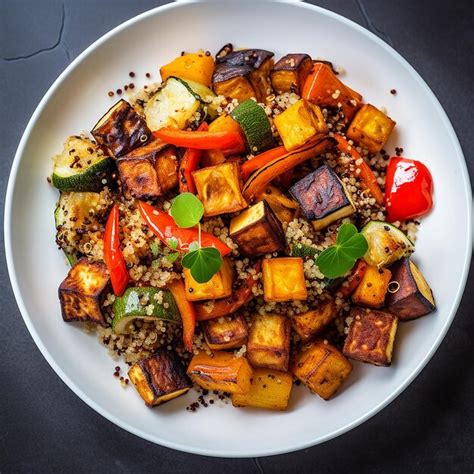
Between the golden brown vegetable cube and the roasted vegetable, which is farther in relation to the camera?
the roasted vegetable

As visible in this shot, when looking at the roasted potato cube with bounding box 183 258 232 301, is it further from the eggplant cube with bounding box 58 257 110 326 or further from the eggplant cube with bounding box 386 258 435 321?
the eggplant cube with bounding box 386 258 435 321

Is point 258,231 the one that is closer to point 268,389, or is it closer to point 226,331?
point 226,331

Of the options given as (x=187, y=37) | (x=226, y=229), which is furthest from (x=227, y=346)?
(x=187, y=37)

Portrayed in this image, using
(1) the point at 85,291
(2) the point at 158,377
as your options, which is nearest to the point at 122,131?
(1) the point at 85,291

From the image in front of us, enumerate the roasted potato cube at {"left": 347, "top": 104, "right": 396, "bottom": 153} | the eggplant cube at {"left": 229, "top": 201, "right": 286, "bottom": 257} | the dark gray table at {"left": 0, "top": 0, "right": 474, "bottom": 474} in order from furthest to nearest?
1. the dark gray table at {"left": 0, "top": 0, "right": 474, "bottom": 474}
2. the roasted potato cube at {"left": 347, "top": 104, "right": 396, "bottom": 153}
3. the eggplant cube at {"left": 229, "top": 201, "right": 286, "bottom": 257}

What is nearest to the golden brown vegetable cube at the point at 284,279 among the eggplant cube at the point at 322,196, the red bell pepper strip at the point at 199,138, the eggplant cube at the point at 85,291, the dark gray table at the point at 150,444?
the eggplant cube at the point at 322,196

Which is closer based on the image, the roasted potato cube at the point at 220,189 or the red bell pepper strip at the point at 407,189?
the roasted potato cube at the point at 220,189

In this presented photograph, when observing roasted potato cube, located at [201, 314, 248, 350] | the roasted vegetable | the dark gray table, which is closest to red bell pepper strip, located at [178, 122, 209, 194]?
the roasted vegetable

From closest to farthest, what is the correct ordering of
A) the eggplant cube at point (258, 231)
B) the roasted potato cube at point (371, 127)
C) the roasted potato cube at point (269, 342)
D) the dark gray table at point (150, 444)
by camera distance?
1. the eggplant cube at point (258, 231)
2. the roasted potato cube at point (269, 342)
3. the roasted potato cube at point (371, 127)
4. the dark gray table at point (150, 444)

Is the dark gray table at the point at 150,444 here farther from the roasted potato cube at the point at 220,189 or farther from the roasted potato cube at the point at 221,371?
the roasted potato cube at the point at 220,189
